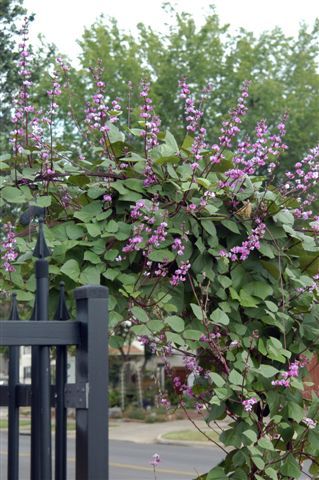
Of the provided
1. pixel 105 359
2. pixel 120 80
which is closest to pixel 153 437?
pixel 120 80

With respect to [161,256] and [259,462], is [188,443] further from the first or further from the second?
[161,256]

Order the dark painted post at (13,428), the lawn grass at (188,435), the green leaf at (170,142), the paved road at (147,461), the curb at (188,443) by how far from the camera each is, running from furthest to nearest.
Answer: the lawn grass at (188,435)
the curb at (188,443)
the paved road at (147,461)
the green leaf at (170,142)
the dark painted post at (13,428)

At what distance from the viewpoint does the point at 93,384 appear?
8.11 ft

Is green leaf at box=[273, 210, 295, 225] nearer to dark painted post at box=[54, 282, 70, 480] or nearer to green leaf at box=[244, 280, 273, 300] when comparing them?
green leaf at box=[244, 280, 273, 300]

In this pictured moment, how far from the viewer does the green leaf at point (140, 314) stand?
3.92 metres

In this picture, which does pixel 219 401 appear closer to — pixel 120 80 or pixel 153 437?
pixel 153 437

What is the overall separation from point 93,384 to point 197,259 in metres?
1.67

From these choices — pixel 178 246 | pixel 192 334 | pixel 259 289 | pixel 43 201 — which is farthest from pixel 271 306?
pixel 43 201

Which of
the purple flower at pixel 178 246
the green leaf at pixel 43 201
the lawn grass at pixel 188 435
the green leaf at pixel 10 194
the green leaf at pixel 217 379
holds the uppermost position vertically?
the green leaf at pixel 10 194

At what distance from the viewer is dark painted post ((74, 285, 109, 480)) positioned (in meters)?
2.44

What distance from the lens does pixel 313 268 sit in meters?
4.36

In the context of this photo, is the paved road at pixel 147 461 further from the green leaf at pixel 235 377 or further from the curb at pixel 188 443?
the green leaf at pixel 235 377

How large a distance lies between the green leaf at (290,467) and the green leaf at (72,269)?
4.11ft

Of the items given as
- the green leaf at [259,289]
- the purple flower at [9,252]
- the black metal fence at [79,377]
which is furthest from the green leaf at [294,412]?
the black metal fence at [79,377]
